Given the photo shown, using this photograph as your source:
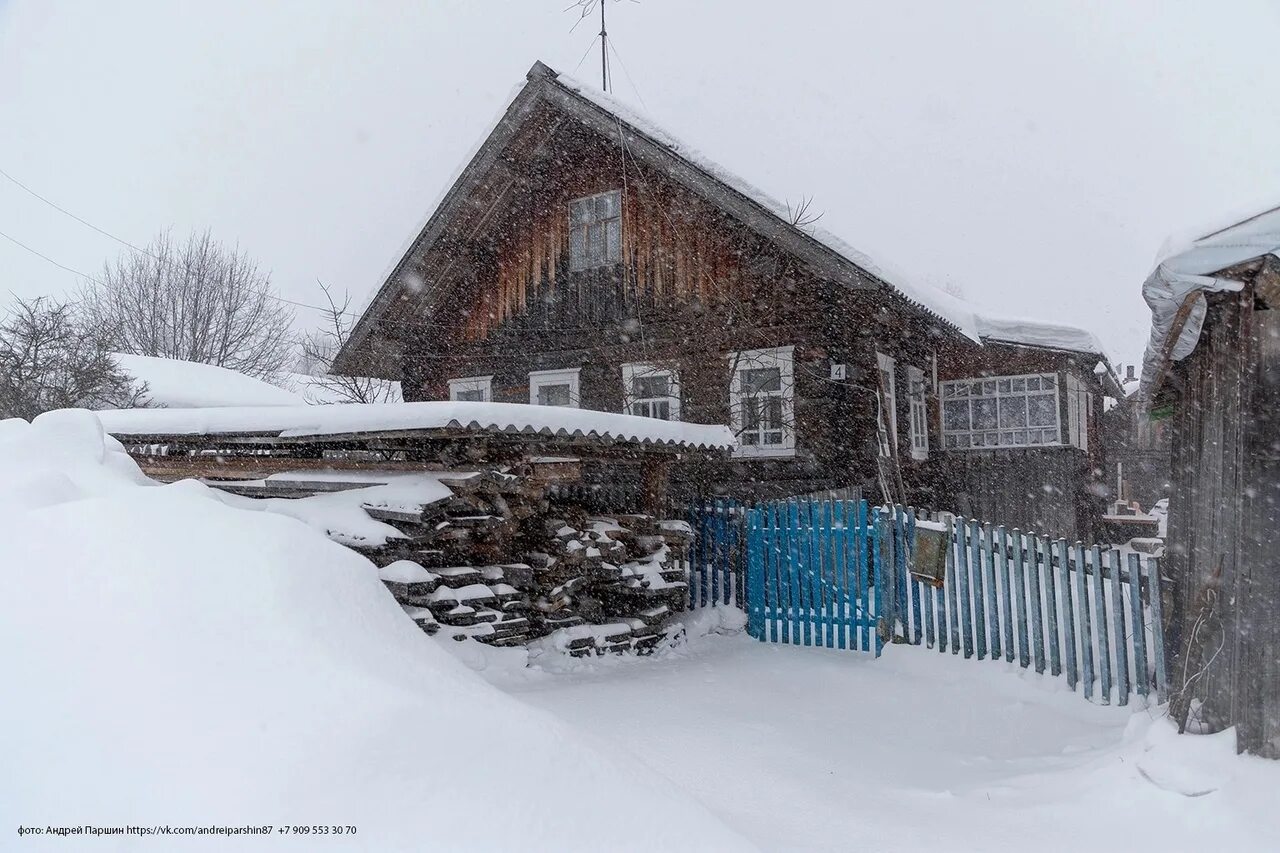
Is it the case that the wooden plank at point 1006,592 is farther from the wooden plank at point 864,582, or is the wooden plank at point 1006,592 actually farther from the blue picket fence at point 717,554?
the blue picket fence at point 717,554

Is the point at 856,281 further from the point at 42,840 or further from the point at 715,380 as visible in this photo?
the point at 42,840

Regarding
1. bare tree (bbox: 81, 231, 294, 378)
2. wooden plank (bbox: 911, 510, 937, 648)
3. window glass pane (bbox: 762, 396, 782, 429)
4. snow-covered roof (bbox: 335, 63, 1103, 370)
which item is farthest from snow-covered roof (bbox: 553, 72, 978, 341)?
bare tree (bbox: 81, 231, 294, 378)

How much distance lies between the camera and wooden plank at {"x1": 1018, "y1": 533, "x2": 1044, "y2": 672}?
6.97 m

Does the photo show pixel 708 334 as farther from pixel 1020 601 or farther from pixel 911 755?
pixel 911 755

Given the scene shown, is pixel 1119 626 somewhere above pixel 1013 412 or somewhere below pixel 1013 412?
below

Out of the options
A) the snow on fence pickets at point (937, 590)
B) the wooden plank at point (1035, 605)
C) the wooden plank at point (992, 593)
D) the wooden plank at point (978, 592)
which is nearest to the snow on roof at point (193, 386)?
the snow on fence pickets at point (937, 590)

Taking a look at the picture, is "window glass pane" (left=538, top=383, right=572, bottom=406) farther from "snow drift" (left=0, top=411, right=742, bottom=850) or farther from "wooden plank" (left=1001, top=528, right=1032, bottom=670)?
"snow drift" (left=0, top=411, right=742, bottom=850)

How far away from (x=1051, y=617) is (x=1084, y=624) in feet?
0.89

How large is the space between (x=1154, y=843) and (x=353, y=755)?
12.2 ft

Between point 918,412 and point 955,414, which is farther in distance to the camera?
point 955,414

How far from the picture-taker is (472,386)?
15.6 meters

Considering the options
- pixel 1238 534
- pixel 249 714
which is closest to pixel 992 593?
pixel 1238 534

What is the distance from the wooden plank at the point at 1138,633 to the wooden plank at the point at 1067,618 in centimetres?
44

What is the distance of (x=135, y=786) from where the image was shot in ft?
7.73
